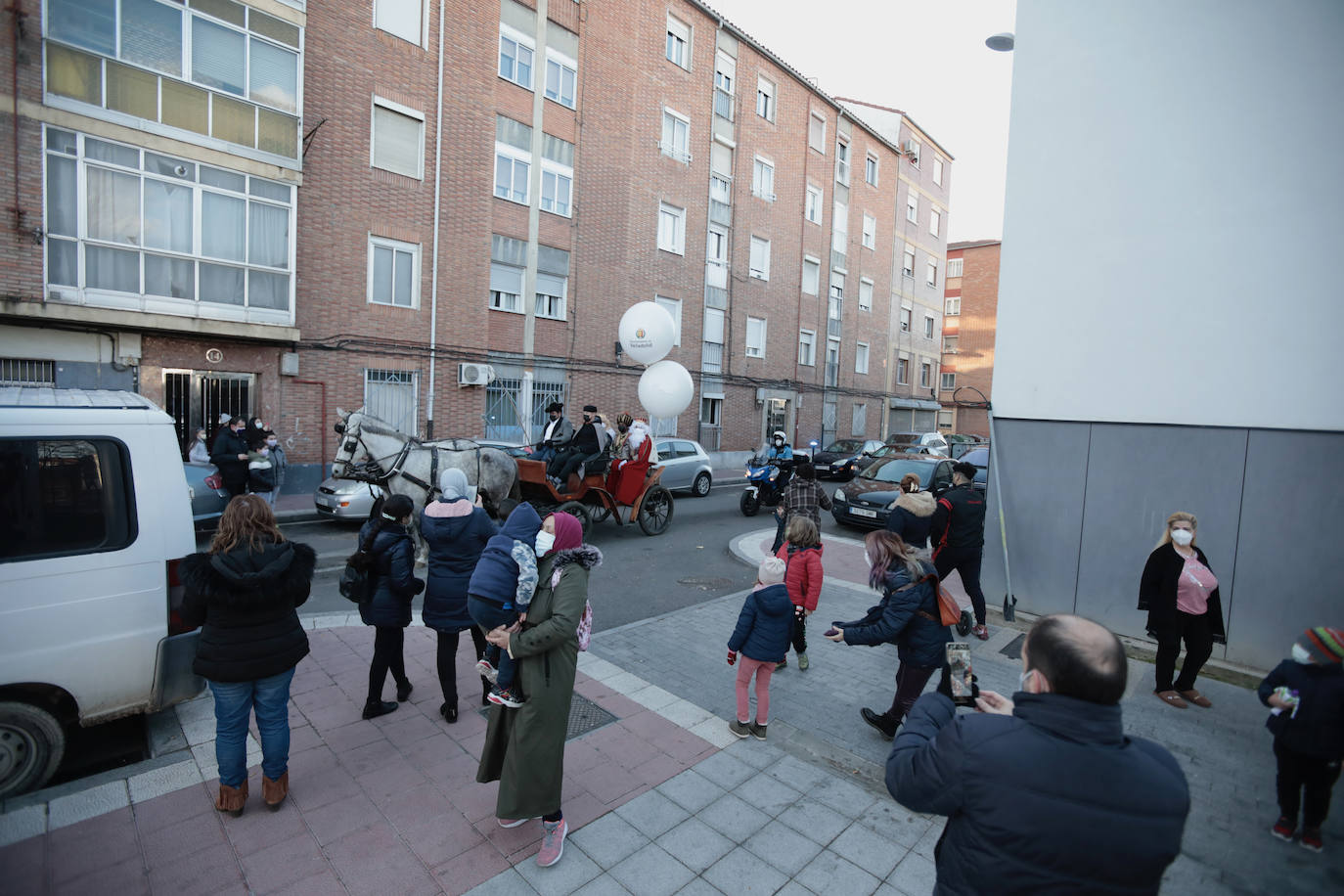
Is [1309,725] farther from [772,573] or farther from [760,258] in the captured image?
[760,258]

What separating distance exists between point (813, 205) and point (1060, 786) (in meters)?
28.9

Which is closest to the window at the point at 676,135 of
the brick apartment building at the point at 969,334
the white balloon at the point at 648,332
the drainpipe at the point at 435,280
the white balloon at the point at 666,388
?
the drainpipe at the point at 435,280

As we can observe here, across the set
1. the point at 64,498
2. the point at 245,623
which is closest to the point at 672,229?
the point at 64,498

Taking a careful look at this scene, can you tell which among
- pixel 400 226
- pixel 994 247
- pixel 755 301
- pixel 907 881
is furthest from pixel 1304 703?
pixel 994 247

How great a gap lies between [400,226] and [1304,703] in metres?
16.7

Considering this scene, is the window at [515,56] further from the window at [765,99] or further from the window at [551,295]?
the window at [765,99]

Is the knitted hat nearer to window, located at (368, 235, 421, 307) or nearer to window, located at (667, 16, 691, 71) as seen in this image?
window, located at (368, 235, 421, 307)

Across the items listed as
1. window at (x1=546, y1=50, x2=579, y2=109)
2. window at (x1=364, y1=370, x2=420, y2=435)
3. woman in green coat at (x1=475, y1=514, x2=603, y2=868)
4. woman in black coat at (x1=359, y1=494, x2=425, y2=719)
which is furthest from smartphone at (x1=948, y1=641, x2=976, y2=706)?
window at (x1=546, y1=50, x2=579, y2=109)

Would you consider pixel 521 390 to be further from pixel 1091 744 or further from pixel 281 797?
pixel 1091 744

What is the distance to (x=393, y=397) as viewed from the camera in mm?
15734

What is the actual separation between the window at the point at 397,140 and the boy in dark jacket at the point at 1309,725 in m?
17.1

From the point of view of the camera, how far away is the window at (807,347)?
28.0 meters

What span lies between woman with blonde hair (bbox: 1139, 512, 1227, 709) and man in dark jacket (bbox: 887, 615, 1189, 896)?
446 centimetres

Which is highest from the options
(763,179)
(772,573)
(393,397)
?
(763,179)
